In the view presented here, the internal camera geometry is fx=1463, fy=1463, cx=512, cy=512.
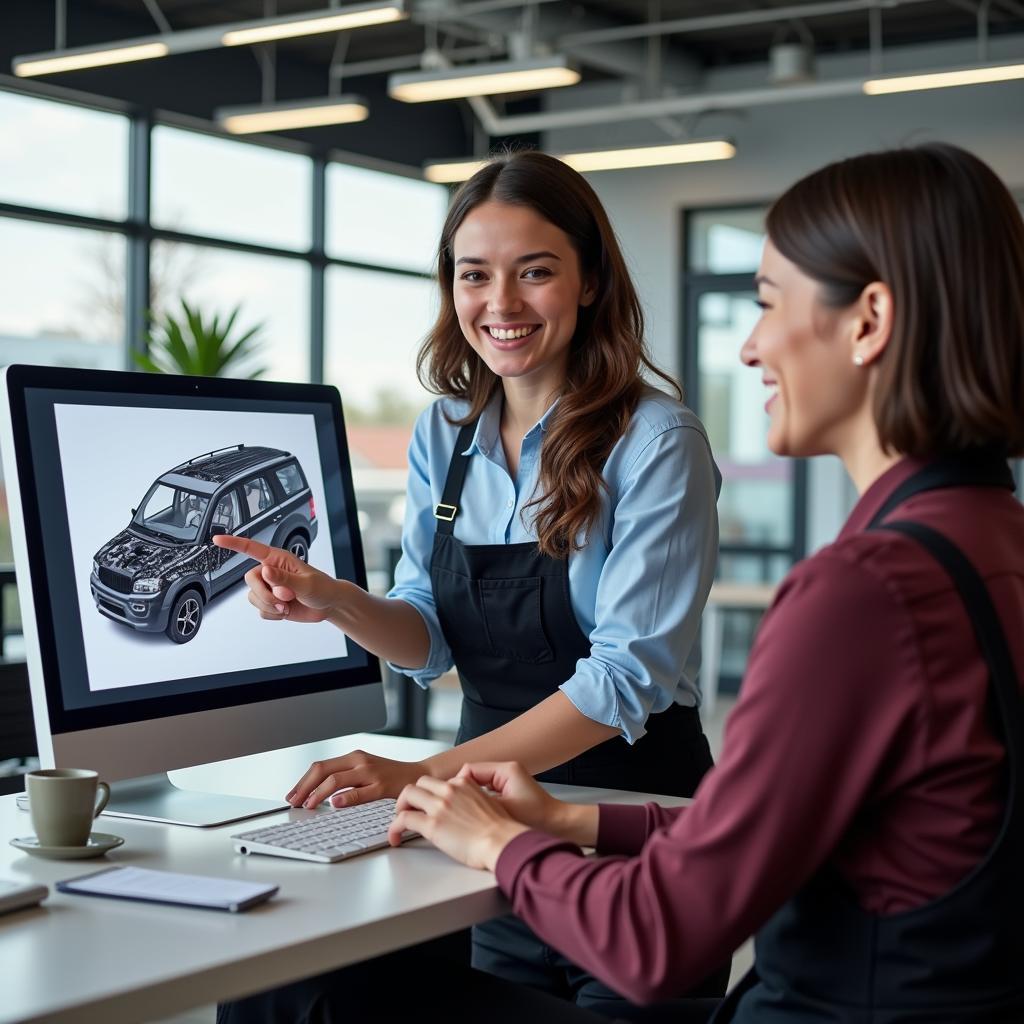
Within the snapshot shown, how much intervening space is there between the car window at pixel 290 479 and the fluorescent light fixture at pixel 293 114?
549 centimetres

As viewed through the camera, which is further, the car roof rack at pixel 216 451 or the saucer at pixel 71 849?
the car roof rack at pixel 216 451

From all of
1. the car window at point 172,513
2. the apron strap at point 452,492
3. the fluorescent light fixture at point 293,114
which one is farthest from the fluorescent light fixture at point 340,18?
the car window at point 172,513

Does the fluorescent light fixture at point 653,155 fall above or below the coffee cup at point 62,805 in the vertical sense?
above

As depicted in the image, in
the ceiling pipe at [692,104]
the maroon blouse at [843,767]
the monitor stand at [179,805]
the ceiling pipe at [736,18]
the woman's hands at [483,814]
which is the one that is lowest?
the monitor stand at [179,805]

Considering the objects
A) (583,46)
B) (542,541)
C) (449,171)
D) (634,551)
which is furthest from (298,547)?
(583,46)

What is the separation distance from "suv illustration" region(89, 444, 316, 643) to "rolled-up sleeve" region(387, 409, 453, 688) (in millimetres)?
268

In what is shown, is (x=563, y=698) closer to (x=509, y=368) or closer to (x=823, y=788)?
(x=509, y=368)

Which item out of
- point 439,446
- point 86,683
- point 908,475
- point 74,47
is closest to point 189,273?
point 74,47

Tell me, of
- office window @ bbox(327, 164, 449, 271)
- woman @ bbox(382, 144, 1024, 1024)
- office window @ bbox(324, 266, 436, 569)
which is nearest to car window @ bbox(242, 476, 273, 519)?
woman @ bbox(382, 144, 1024, 1024)

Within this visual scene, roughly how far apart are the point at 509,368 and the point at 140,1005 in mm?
1136

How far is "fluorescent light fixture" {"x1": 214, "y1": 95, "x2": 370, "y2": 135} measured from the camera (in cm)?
710

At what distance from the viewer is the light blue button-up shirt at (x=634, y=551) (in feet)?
5.98

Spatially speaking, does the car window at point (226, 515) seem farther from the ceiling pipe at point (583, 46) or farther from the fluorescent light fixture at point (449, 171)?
the fluorescent light fixture at point (449, 171)

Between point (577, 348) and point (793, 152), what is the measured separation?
23.8 feet
